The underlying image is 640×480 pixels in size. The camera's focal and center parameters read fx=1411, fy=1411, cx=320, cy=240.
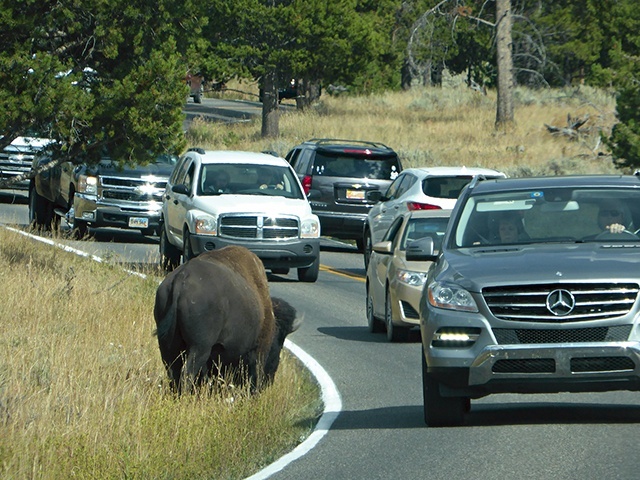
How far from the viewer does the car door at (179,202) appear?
22.4 metres

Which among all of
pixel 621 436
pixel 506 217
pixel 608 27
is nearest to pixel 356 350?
pixel 506 217

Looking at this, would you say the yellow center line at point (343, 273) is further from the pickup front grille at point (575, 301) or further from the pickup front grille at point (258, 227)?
the pickup front grille at point (575, 301)

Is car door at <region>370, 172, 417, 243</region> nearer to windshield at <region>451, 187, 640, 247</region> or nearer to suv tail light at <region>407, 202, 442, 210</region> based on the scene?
suv tail light at <region>407, 202, 442, 210</region>

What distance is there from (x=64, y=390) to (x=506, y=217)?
3.60 m

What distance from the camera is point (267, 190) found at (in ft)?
74.9

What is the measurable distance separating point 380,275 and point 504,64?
32182 millimetres

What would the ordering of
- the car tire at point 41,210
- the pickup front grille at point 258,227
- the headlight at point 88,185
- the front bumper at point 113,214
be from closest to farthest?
the pickup front grille at point 258,227, the front bumper at point 113,214, the headlight at point 88,185, the car tire at point 41,210

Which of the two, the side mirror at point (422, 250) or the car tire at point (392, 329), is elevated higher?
the side mirror at point (422, 250)

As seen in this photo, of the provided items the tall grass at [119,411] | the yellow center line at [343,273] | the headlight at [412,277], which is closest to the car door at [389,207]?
the yellow center line at [343,273]

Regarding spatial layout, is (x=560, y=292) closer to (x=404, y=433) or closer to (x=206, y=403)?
(x=404, y=433)

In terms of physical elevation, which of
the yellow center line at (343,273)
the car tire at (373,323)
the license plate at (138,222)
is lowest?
the yellow center line at (343,273)

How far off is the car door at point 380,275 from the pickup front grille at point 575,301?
282 inches

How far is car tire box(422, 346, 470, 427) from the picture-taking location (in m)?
9.84

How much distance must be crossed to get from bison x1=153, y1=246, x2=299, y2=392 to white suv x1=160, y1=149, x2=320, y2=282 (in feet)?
33.0
